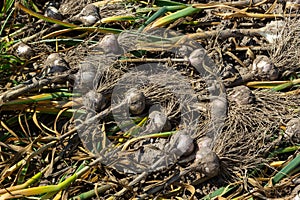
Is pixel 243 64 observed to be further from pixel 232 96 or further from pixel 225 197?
pixel 225 197

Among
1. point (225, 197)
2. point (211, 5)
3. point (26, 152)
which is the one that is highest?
point (211, 5)

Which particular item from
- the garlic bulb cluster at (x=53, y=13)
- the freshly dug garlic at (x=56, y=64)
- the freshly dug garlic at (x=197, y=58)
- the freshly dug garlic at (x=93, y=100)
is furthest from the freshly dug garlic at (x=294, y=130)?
the garlic bulb cluster at (x=53, y=13)

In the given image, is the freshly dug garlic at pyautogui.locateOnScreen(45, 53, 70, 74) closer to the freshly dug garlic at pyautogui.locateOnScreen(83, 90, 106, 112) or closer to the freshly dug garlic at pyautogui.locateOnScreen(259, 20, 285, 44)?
the freshly dug garlic at pyautogui.locateOnScreen(83, 90, 106, 112)

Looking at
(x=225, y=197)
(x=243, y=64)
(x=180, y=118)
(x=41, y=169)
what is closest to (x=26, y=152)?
(x=41, y=169)

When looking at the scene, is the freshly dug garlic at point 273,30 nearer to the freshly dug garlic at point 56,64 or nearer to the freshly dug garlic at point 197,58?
the freshly dug garlic at point 197,58

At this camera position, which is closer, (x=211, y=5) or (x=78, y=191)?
(x=78, y=191)

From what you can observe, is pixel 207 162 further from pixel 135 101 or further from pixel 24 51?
pixel 24 51

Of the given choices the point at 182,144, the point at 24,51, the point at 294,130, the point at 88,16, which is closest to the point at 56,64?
the point at 24,51
